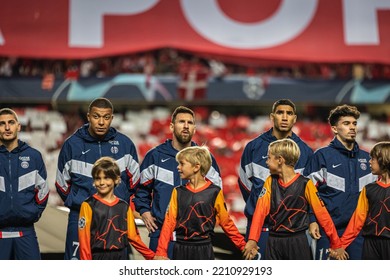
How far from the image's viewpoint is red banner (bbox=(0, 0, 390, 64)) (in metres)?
8.15

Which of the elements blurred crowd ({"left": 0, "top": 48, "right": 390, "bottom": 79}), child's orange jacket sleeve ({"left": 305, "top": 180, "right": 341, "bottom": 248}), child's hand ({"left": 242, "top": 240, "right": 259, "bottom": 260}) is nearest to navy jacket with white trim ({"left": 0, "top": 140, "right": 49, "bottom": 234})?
child's hand ({"left": 242, "top": 240, "right": 259, "bottom": 260})

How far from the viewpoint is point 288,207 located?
393 centimetres

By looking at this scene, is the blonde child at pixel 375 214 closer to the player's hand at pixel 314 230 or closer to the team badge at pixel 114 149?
the player's hand at pixel 314 230

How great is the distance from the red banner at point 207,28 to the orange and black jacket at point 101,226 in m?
4.61

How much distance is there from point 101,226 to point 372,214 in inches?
53.1

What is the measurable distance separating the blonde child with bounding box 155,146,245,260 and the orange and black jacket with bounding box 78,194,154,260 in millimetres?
193

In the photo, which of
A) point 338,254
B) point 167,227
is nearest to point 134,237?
point 167,227

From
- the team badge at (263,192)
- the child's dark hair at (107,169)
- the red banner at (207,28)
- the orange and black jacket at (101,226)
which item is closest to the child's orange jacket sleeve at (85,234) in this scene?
the orange and black jacket at (101,226)

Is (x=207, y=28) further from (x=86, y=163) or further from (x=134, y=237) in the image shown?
(x=134, y=237)

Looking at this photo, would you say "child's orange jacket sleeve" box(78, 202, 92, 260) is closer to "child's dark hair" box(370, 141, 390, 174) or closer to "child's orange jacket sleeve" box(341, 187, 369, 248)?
"child's orange jacket sleeve" box(341, 187, 369, 248)

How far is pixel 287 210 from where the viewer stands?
3926 mm
